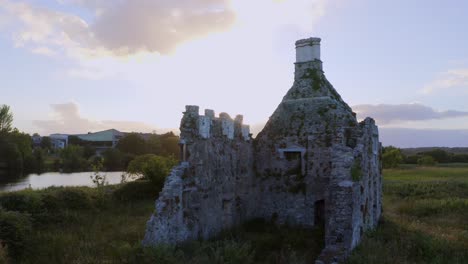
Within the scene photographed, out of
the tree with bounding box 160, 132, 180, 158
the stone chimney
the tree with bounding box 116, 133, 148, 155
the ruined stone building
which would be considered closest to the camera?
the ruined stone building

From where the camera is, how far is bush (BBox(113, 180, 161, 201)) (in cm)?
2067

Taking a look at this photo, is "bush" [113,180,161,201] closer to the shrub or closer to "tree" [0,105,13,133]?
the shrub

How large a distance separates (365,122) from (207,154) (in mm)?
6193

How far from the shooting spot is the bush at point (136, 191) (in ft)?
67.8

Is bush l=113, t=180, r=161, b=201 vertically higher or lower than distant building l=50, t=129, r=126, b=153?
lower

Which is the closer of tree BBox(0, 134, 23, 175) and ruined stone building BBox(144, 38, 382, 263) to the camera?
ruined stone building BBox(144, 38, 382, 263)

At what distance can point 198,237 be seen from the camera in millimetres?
10828

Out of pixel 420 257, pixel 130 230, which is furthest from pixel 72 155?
pixel 420 257

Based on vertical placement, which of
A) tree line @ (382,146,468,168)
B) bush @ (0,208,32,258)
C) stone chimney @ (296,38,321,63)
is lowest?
bush @ (0,208,32,258)

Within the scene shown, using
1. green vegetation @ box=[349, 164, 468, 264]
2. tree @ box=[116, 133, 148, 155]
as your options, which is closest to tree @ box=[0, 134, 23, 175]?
tree @ box=[116, 133, 148, 155]

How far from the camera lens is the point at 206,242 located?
10.6 metres

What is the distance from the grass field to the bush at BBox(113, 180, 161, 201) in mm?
388

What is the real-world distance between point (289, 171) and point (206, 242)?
189 inches

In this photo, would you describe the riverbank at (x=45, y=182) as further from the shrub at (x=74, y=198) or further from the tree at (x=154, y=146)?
the tree at (x=154, y=146)
